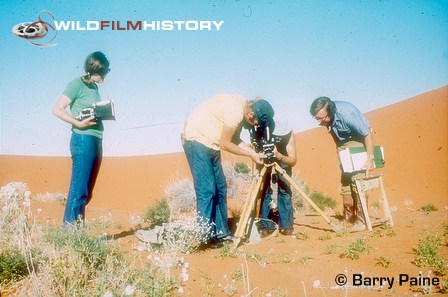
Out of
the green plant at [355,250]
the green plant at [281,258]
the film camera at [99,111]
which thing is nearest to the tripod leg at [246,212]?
the green plant at [281,258]

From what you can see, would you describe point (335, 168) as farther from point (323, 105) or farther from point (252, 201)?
point (252, 201)

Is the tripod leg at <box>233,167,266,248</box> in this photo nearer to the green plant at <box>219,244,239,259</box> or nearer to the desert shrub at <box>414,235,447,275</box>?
the green plant at <box>219,244,239,259</box>

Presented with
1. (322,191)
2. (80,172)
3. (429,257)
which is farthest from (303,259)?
(322,191)

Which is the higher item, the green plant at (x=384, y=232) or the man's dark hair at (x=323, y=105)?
the man's dark hair at (x=323, y=105)

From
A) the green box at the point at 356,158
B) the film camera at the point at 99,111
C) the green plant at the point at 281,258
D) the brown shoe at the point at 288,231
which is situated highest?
the film camera at the point at 99,111

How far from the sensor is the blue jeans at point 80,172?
11.9 ft

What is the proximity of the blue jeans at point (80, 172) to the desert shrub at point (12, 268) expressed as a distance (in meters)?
0.84

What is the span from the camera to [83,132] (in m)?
3.77

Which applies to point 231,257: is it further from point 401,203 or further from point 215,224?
point 401,203

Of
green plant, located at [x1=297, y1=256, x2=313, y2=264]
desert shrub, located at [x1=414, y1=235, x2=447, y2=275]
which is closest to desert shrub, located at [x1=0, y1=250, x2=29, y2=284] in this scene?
green plant, located at [x1=297, y1=256, x2=313, y2=264]

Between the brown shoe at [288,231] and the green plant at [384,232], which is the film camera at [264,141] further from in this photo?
the green plant at [384,232]

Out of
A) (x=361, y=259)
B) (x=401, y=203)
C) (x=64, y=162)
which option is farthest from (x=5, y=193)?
(x=64, y=162)

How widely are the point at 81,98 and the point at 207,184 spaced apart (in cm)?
167

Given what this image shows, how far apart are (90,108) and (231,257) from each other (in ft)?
6.98
